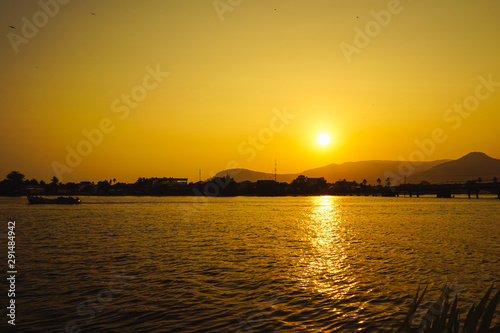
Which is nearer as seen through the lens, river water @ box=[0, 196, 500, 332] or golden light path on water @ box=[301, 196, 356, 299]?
river water @ box=[0, 196, 500, 332]

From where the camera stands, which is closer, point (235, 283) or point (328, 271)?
point (235, 283)

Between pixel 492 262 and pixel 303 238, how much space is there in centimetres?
2274

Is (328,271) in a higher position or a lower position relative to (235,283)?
lower

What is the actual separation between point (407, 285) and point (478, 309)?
2184 cm

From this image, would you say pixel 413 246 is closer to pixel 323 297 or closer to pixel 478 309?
pixel 323 297

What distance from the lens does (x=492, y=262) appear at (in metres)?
31.3

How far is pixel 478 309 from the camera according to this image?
3807 millimetres

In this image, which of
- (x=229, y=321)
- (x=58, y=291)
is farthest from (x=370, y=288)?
(x=58, y=291)

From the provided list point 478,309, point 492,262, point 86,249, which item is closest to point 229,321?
point 478,309

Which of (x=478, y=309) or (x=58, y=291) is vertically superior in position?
(x=478, y=309)

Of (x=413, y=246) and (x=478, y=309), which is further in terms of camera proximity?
(x=413, y=246)

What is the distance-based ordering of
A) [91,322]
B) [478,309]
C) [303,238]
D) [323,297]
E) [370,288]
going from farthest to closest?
[303,238] → [370,288] → [323,297] → [91,322] → [478,309]

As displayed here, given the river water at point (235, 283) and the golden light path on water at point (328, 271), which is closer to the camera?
the river water at point (235, 283)

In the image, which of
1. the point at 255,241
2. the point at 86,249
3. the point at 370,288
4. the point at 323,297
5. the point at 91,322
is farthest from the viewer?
the point at 255,241
